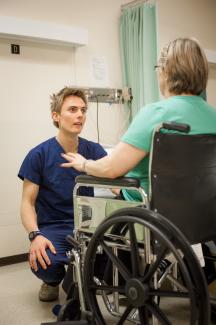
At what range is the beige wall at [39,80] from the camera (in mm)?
2746

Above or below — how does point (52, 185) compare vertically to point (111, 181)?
below

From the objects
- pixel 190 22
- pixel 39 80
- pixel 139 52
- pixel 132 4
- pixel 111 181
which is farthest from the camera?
pixel 190 22

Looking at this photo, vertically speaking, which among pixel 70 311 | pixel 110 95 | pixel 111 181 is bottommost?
pixel 70 311

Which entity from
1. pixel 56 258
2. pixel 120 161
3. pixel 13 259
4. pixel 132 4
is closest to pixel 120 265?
pixel 120 161

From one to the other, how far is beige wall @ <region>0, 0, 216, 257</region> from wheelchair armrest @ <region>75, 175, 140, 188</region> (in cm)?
141

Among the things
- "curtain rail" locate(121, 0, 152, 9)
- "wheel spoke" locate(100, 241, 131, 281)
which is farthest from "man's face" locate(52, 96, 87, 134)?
"curtain rail" locate(121, 0, 152, 9)

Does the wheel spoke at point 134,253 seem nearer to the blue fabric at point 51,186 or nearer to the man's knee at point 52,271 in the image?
the man's knee at point 52,271

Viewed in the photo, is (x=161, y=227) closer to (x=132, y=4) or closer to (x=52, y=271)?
(x=52, y=271)

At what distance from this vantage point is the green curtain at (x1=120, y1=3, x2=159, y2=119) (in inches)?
117

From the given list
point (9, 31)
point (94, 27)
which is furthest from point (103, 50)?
point (9, 31)

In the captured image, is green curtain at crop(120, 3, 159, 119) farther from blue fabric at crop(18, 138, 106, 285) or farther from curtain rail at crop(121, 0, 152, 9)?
blue fabric at crop(18, 138, 106, 285)

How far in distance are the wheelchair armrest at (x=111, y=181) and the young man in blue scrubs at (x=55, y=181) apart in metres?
0.60

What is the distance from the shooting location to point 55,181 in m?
2.09

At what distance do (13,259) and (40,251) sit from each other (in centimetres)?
105
